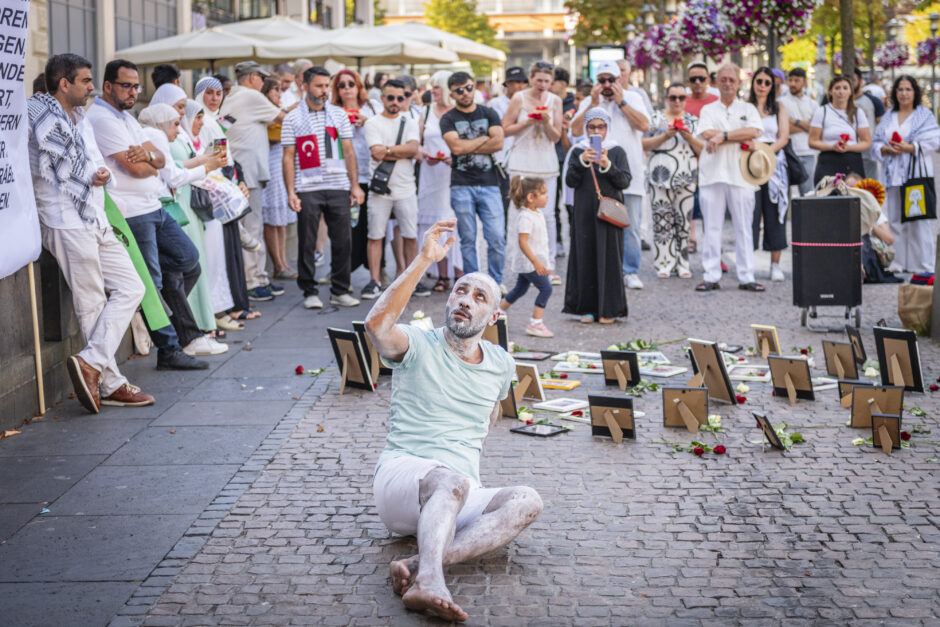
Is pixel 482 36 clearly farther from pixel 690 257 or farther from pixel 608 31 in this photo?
pixel 690 257

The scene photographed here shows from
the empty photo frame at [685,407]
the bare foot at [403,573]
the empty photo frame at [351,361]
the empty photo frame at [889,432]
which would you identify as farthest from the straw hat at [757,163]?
the bare foot at [403,573]

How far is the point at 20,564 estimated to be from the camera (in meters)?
5.21

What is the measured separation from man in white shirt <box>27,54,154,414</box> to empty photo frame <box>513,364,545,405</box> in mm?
2483

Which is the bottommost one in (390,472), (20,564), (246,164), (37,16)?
(20,564)

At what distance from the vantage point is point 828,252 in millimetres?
10766

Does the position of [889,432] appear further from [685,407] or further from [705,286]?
[705,286]

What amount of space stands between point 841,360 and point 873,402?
150 cm

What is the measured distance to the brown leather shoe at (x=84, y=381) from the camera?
7930 mm

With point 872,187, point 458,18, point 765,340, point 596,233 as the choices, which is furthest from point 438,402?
point 458,18

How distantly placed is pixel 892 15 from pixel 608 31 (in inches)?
481

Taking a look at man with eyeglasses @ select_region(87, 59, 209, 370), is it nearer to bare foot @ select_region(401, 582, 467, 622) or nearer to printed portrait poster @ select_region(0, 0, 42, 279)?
printed portrait poster @ select_region(0, 0, 42, 279)

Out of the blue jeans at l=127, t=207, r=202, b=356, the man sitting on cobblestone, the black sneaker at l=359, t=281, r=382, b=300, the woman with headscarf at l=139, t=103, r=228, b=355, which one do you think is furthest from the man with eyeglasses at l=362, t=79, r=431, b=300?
the man sitting on cobblestone

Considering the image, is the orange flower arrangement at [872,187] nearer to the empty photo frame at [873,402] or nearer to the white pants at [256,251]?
the empty photo frame at [873,402]

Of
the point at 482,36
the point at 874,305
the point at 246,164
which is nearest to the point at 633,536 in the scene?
the point at 874,305
